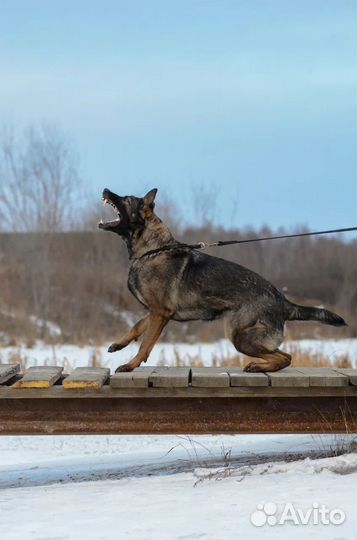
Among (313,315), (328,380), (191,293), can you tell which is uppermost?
(191,293)

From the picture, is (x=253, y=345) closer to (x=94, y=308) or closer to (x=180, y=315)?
(x=180, y=315)

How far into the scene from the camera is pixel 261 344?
590 cm

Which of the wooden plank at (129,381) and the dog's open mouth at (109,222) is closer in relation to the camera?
the wooden plank at (129,381)

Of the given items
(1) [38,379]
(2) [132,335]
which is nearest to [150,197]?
(2) [132,335]

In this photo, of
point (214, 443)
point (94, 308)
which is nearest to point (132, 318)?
point (94, 308)

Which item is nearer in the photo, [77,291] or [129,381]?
[129,381]

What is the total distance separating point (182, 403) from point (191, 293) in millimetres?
820

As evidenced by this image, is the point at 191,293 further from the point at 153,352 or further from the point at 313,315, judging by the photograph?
the point at 153,352

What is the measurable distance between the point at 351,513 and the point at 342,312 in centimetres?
2118

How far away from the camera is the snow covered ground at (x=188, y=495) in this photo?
13.6 ft

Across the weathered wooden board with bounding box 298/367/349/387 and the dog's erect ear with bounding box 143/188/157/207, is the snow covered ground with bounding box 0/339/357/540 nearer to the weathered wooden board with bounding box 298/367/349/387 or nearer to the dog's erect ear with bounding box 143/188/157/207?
the weathered wooden board with bounding box 298/367/349/387

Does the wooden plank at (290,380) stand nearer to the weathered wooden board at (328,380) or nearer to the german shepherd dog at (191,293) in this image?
the weathered wooden board at (328,380)

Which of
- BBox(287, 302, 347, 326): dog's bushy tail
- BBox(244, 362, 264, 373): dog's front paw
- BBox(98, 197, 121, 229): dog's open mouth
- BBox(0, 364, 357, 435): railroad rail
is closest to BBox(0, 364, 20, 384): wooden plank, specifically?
BBox(0, 364, 357, 435): railroad rail

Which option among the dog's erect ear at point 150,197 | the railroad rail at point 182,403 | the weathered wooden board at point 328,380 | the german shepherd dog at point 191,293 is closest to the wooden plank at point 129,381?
the railroad rail at point 182,403
